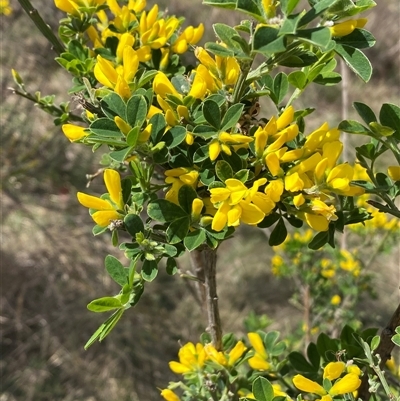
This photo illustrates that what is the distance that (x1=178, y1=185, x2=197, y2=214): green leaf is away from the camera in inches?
22.6

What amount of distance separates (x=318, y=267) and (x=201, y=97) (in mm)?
1076

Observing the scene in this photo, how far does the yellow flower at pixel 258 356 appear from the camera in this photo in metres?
0.81

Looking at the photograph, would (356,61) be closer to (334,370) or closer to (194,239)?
(194,239)

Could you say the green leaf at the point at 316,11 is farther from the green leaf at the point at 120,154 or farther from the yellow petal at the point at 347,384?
the yellow petal at the point at 347,384

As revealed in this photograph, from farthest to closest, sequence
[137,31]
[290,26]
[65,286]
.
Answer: [65,286]
[137,31]
[290,26]

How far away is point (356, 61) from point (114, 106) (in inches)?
10.8

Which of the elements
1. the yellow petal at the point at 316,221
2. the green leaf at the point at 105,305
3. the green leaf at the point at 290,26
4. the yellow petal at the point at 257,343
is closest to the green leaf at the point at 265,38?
the green leaf at the point at 290,26

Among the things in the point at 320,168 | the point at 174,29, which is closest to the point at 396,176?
the point at 320,168

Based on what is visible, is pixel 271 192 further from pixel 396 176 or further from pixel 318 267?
pixel 318 267

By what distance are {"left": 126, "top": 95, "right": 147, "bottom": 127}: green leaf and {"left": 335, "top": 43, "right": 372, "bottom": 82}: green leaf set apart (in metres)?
0.22

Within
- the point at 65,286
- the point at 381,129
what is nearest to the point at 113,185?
the point at 381,129

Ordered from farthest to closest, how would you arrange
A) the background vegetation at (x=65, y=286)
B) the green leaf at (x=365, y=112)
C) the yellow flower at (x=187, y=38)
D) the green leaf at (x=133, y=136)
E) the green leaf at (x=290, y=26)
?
the background vegetation at (x=65, y=286) < the yellow flower at (x=187, y=38) < the green leaf at (x=365, y=112) < the green leaf at (x=133, y=136) < the green leaf at (x=290, y=26)

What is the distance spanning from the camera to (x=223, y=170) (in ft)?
1.79

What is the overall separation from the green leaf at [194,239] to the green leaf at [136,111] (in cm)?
15
